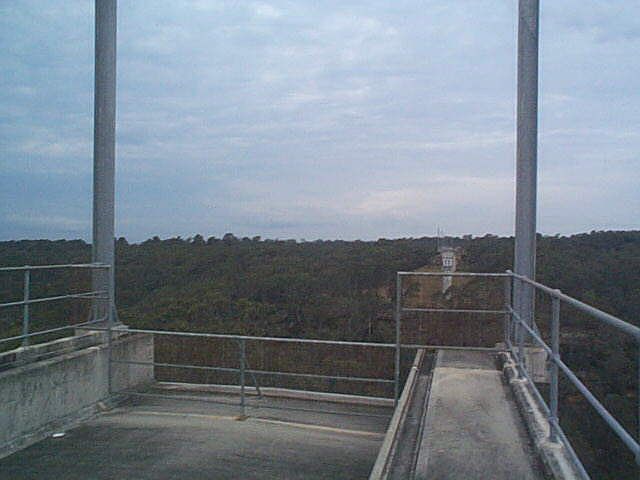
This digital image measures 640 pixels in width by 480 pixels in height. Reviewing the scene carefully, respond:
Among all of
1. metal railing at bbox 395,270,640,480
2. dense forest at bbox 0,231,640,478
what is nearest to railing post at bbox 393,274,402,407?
metal railing at bbox 395,270,640,480

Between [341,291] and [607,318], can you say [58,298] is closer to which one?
[607,318]

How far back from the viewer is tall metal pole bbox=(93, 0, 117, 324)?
8677 millimetres

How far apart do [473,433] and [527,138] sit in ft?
13.0

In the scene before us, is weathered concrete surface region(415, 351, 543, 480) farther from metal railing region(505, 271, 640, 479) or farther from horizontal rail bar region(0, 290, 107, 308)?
horizontal rail bar region(0, 290, 107, 308)

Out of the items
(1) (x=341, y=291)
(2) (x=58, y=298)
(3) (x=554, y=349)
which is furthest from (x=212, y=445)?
(1) (x=341, y=291)

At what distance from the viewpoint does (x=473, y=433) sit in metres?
4.82

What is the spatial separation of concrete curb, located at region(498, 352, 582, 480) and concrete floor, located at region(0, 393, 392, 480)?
1.43 metres

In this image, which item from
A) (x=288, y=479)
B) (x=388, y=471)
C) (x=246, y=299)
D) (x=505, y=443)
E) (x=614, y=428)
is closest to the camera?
(x=614, y=428)

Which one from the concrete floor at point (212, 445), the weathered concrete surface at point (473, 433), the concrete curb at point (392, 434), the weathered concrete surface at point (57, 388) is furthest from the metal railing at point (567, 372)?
the weathered concrete surface at point (57, 388)

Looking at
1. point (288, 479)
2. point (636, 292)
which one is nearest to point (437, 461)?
point (288, 479)

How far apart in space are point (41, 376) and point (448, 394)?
4204 millimetres

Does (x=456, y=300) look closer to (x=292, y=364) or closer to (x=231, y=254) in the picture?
(x=292, y=364)

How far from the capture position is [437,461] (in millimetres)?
4203

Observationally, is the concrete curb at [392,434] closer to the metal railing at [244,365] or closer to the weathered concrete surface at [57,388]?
the metal railing at [244,365]
